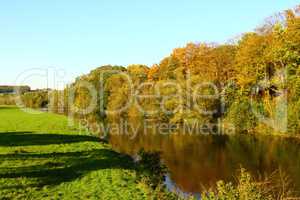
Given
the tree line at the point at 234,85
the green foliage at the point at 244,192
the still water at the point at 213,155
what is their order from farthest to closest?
the tree line at the point at 234,85, the still water at the point at 213,155, the green foliage at the point at 244,192

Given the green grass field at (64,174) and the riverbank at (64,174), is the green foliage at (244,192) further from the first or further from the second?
the green grass field at (64,174)

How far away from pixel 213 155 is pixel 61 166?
655 inches

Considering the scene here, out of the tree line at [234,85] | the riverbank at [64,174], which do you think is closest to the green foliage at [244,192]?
the riverbank at [64,174]

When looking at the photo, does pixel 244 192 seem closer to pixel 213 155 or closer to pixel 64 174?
pixel 64 174

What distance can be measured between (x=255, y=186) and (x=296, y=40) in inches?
1671

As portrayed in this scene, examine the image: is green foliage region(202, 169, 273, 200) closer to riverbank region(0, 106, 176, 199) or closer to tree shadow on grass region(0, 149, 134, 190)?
riverbank region(0, 106, 176, 199)

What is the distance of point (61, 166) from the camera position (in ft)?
72.3

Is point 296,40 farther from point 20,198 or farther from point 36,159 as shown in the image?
point 20,198

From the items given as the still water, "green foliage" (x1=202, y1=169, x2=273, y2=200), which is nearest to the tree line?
the still water

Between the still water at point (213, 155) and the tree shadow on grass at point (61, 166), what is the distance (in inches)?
171

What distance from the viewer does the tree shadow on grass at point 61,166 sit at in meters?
19.4

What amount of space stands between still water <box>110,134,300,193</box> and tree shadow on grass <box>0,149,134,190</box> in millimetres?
4353

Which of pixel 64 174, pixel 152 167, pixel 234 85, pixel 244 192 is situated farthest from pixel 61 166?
pixel 234 85

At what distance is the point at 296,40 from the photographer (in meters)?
48.1
